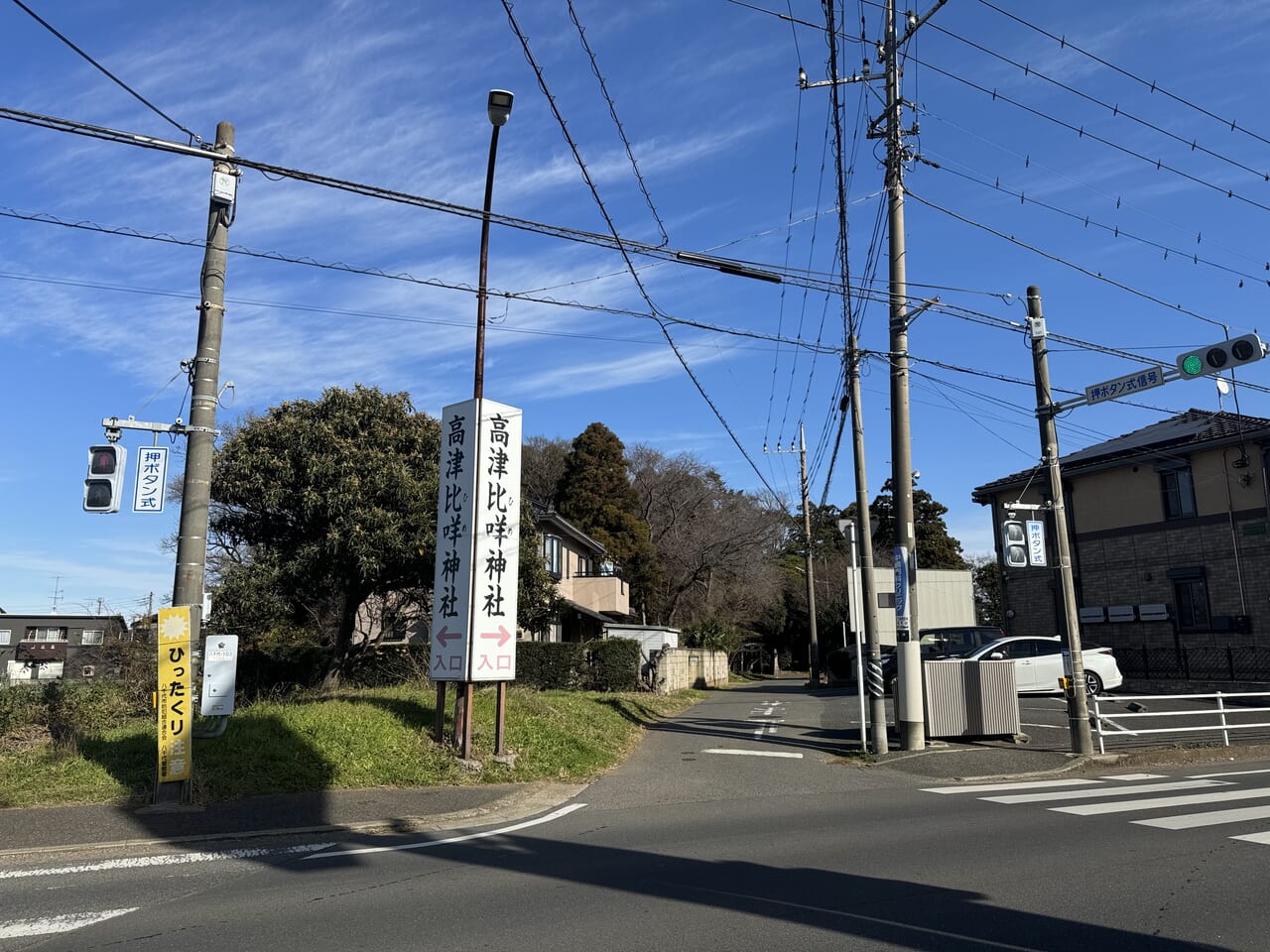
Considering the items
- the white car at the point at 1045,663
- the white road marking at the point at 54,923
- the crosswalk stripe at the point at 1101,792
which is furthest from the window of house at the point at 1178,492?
the white road marking at the point at 54,923

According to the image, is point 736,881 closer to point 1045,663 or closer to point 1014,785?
point 1014,785

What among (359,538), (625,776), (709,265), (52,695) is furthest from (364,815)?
(359,538)

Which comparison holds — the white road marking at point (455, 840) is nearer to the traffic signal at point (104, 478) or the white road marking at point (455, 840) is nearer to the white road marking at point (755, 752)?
the traffic signal at point (104, 478)

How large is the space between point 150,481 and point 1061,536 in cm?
1273

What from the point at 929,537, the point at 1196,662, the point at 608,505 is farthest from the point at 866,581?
the point at 929,537

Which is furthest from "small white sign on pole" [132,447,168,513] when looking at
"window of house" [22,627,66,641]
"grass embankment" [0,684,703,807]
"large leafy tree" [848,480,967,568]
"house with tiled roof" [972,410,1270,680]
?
"large leafy tree" [848,480,967,568]

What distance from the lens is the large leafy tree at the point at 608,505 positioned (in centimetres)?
4616

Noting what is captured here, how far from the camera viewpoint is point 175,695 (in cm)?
955

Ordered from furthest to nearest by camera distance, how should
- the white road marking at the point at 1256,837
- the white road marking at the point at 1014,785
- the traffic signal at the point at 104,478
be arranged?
1. the white road marking at the point at 1014,785
2. the traffic signal at the point at 104,478
3. the white road marking at the point at 1256,837

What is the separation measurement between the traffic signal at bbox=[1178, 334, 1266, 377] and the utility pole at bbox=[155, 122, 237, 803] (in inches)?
498

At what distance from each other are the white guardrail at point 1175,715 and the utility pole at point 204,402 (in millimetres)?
12492

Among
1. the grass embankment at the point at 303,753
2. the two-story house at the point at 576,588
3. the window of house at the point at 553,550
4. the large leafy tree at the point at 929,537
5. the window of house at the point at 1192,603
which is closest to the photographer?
the grass embankment at the point at 303,753

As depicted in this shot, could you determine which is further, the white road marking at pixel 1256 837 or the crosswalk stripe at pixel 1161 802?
the crosswalk stripe at pixel 1161 802

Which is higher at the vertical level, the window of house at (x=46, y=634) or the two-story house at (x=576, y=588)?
the two-story house at (x=576, y=588)
